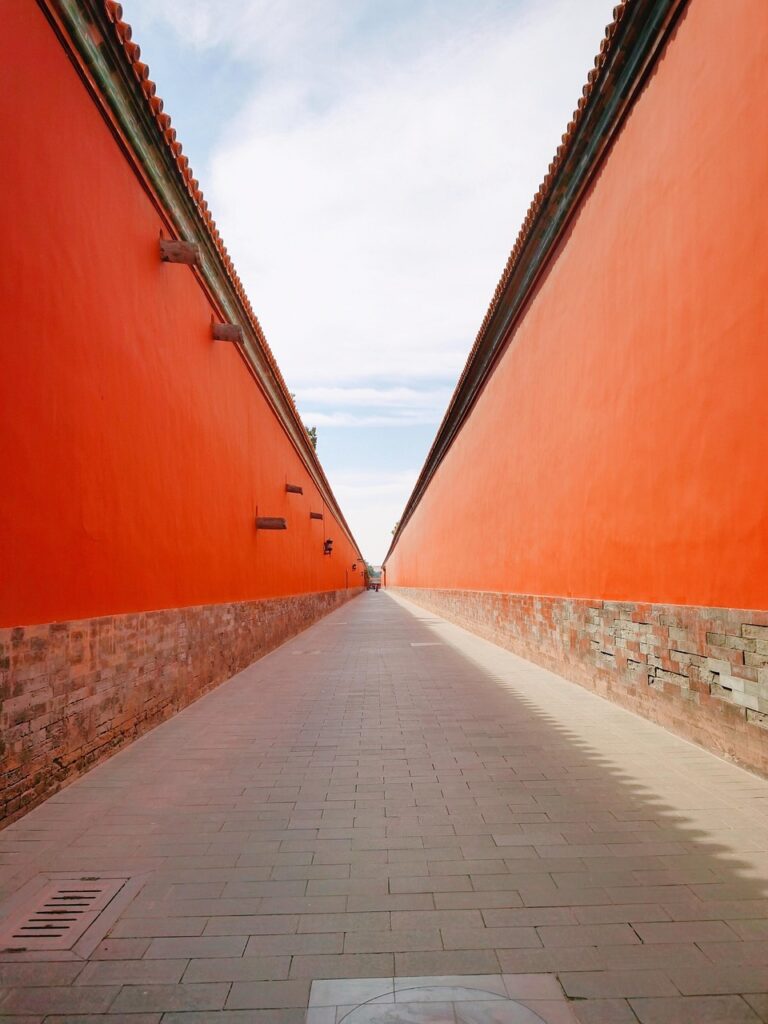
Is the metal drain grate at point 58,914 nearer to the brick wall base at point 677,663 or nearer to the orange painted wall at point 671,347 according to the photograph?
the brick wall base at point 677,663

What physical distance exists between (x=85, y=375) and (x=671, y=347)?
14.1 ft

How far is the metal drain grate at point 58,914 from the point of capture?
2473mm

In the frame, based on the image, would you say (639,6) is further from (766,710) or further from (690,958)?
(690,958)

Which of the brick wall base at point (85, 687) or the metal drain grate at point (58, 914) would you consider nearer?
the metal drain grate at point (58, 914)

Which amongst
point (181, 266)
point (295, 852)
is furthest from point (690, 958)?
point (181, 266)

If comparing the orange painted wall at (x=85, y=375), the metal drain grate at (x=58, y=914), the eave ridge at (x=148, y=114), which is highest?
the eave ridge at (x=148, y=114)

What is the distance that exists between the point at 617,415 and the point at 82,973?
19.6ft

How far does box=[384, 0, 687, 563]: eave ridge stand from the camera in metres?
5.90

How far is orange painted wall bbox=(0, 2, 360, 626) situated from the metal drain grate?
138 centimetres

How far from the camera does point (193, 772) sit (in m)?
4.64

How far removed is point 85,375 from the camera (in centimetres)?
487

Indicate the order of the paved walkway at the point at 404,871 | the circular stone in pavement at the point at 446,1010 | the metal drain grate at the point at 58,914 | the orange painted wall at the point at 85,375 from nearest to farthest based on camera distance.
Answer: the circular stone in pavement at the point at 446,1010, the paved walkway at the point at 404,871, the metal drain grate at the point at 58,914, the orange painted wall at the point at 85,375

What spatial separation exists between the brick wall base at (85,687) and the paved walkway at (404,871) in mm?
203

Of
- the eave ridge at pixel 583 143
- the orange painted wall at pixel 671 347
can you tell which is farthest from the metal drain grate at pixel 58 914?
the eave ridge at pixel 583 143
